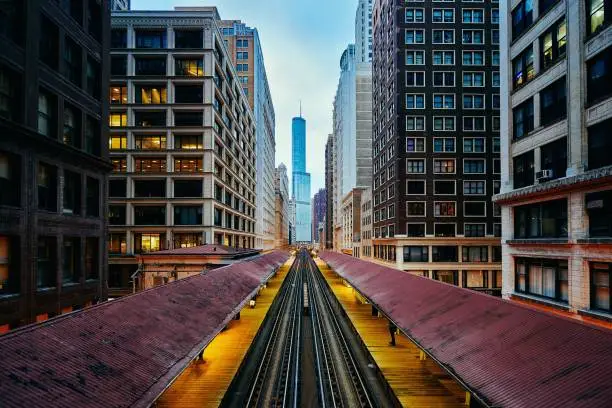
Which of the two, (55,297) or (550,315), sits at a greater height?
(550,315)

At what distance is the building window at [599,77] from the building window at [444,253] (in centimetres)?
3662

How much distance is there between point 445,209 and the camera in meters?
56.2

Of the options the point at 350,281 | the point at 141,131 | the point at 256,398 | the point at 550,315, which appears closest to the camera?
the point at 550,315

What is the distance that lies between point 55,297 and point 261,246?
85.9 m

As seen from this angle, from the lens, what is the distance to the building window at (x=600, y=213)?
64.2ft

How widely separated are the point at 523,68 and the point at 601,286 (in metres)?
17.1

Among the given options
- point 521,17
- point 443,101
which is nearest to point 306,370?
point 521,17

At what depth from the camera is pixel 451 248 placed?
182ft

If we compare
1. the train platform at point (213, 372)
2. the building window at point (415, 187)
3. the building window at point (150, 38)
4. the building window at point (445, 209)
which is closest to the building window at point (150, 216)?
the building window at point (150, 38)

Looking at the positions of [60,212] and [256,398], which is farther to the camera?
[60,212]

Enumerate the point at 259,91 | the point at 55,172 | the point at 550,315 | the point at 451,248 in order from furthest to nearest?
the point at 259,91
the point at 451,248
the point at 55,172
the point at 550,315

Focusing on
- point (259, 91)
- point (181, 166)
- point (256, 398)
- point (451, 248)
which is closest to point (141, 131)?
point (181, 166)

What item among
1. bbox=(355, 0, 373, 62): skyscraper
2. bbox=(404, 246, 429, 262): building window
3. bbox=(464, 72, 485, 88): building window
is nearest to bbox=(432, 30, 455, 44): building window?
bbox=(464, 72, 485, 88): building window

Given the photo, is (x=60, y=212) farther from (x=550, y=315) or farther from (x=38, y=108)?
(x=550, y=315)
